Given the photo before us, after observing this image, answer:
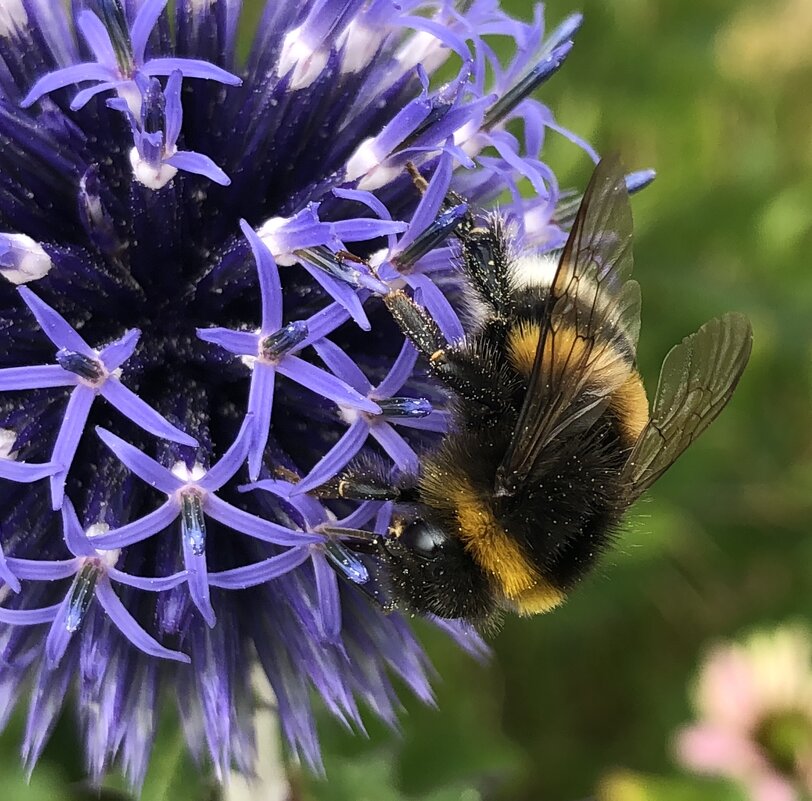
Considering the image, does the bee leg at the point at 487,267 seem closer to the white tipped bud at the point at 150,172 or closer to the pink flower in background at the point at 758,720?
the white tipped bud at the point at 150,172

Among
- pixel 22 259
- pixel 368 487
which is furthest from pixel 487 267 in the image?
pixel 22 259

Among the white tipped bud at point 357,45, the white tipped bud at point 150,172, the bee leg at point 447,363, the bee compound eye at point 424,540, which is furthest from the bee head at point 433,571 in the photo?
the white tipped bud at point 357,45

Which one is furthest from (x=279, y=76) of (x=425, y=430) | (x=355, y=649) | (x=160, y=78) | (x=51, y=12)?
(x=355, y=649)

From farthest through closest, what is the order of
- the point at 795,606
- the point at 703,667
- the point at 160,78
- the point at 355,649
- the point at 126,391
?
the point at 795,606 < the point at 703,667 < the point at 355,649 < the point at 160,78 < the point at 126,391

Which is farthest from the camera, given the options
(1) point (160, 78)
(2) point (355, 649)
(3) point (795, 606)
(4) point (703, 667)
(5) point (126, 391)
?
(3) point (795, 606)

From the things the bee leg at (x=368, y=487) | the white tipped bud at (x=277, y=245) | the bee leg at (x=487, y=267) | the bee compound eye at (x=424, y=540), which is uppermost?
the bee leg at (x=487, y=267)

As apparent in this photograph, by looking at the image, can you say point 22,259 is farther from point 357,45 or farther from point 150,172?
point 357,45

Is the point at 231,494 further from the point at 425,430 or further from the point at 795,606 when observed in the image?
the point at 795,606
